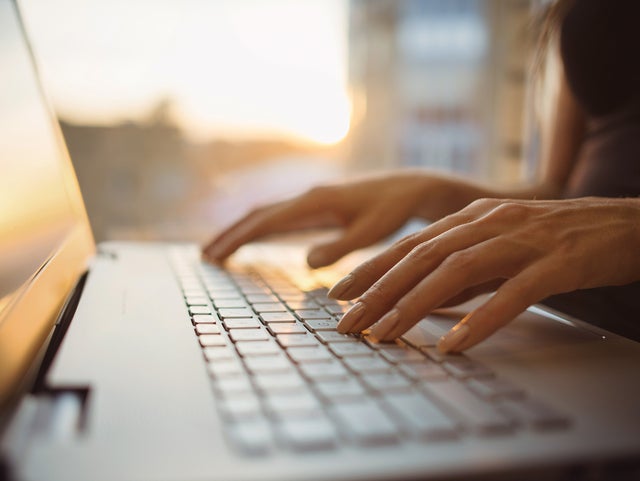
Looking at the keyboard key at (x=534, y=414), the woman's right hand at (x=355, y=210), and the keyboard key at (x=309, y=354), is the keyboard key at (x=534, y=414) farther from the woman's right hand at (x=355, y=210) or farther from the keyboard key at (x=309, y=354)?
the woman's right hand at (x=355, y=210)

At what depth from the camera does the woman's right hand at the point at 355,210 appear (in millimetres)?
800

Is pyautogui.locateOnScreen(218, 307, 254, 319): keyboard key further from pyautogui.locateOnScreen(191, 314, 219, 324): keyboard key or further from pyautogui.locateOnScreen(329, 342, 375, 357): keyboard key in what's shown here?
pyautogui.locateOnScreen(329, 342, 375, 357): keyboard key

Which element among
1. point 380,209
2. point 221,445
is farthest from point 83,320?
point 380,209

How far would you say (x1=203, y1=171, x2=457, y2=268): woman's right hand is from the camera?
0.80 metres

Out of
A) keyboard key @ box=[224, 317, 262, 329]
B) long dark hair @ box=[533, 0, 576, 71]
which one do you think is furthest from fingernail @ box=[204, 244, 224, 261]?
long dark hair @ box=[533, 0, 576, 71]

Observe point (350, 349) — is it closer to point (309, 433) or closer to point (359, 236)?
point (309, 433)

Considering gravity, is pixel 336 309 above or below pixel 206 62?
below

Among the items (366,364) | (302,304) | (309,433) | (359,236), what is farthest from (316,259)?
(309,433)

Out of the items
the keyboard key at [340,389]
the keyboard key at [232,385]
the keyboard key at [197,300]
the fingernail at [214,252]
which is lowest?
the fingernail at [214,252]

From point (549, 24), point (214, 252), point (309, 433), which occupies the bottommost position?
point (214, 252)

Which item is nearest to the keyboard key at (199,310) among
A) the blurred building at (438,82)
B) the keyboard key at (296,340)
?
the keyboard key at (296,340)

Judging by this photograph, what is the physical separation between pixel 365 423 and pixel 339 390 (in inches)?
1.8

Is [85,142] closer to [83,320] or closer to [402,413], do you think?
[83,320]

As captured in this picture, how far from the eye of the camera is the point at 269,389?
320 mm
